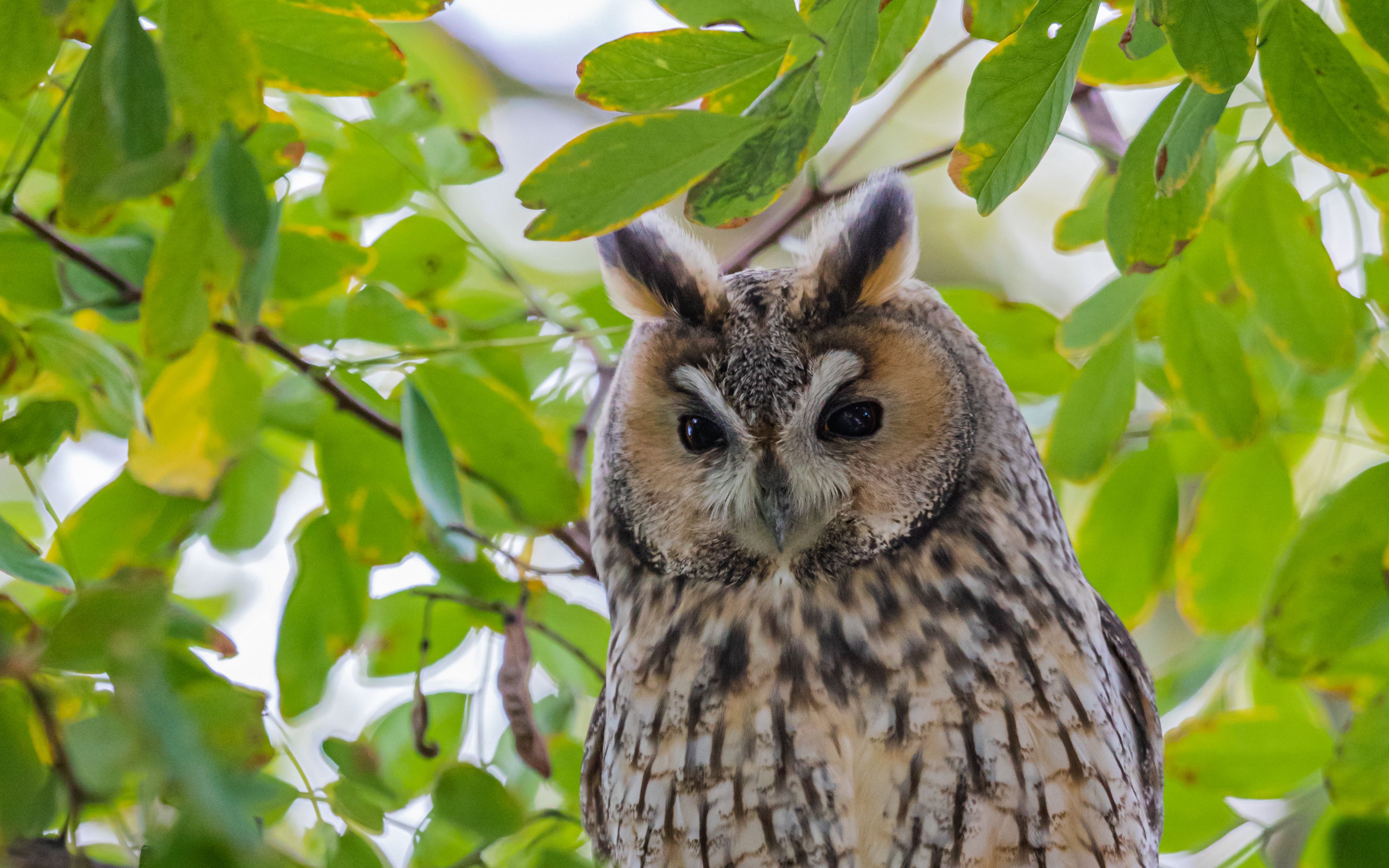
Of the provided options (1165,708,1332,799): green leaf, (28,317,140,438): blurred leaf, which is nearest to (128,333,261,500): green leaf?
(28,317,140,438): blurred leaf

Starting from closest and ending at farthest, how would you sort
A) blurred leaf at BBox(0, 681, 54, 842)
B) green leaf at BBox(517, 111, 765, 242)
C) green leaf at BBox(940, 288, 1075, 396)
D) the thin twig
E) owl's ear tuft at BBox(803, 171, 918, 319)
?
blurred leaf at BBox(0, 681, 54, 842) → green leaf at BBox(517, 111, 765, 242) → the thin twig → owl's ear tuft at BBox(803, 171, 918, 319) → green leaf at BBox(940, 288, 1075, 396)

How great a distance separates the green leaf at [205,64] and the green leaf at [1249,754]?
1.47 metres

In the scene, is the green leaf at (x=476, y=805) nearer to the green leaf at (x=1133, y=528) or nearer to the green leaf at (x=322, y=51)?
the green leaf at (x=322, y=51)

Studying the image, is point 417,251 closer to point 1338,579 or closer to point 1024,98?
point 1024,98

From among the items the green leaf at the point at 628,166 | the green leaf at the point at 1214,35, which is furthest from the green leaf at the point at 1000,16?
the green leaf at the point at 628,166

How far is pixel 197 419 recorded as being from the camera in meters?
1.22

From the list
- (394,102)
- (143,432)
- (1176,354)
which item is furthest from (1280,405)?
(143,432)

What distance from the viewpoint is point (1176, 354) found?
1.37 m

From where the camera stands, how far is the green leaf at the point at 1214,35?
76 centimetres

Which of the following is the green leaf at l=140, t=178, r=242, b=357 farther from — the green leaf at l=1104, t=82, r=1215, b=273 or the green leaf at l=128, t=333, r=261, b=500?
the green leaf at l=1104, t=82, r=1215, b=273

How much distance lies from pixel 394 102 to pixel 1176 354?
115 centimetres

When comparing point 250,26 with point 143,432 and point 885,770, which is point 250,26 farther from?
point 885,770

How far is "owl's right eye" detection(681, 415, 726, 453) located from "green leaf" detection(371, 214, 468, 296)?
43 cm

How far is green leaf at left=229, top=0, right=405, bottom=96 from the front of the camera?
1.07 meters
